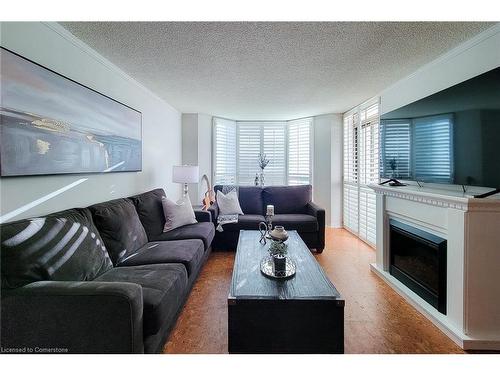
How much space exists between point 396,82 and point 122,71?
3345mm

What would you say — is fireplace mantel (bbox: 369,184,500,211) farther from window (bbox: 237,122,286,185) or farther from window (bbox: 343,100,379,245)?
window (bbox: 237,122,286,185)

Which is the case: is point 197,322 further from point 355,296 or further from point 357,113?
point 357,113

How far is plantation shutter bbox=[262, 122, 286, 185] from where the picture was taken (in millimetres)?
5547

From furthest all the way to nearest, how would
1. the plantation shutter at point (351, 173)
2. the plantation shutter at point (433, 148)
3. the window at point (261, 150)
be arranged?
the window at point (261, 150) < the plantation shutter at point (351, 173) < the plantation shutter at point (433, 148)

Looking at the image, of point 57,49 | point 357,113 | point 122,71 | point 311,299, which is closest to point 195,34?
point 57,49

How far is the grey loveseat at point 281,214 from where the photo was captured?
11.6 feet

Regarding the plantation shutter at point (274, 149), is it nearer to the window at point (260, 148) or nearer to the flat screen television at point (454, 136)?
the window at point (260, 148)

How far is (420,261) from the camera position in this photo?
7.28 ft

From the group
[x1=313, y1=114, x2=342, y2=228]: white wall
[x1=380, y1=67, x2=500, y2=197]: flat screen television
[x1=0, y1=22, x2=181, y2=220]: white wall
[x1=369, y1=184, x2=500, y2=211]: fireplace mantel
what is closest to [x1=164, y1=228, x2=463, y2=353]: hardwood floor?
[x1=369, y1=184, x2=500, y2=211]: fireplace mantel

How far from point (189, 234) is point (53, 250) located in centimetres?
135

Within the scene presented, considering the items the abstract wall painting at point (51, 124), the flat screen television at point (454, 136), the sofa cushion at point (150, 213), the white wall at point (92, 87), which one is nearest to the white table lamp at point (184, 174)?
the white wall at point (92, 87)

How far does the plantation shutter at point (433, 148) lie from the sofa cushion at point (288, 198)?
6.37 ft

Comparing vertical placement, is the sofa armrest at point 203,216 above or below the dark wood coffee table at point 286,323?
above

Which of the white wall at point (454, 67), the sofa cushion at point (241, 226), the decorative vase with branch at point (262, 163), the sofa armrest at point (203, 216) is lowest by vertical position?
the sofa cushion at point (241, 226)
